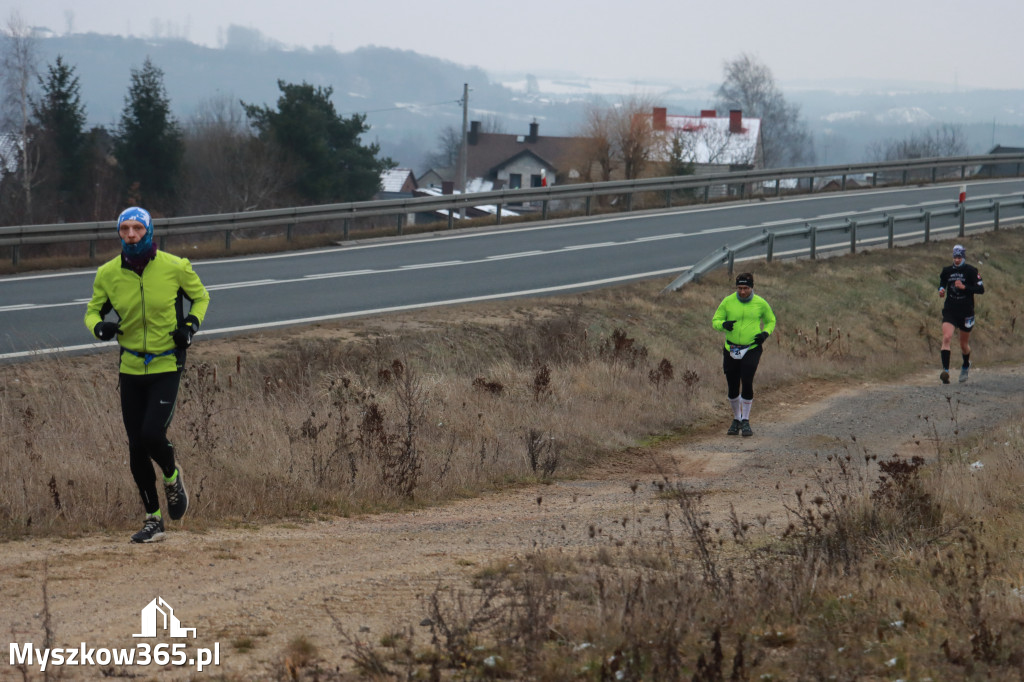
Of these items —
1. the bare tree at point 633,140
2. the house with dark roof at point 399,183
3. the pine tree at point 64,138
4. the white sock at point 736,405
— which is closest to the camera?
the white sock at point 736,405

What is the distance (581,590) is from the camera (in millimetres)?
5730

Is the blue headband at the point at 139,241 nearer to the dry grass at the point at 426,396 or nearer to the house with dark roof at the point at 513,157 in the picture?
the dry grass at the point at 426,396

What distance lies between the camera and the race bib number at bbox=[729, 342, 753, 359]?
1271cm

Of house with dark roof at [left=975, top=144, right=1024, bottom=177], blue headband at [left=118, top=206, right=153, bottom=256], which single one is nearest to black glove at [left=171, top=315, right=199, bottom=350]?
blue headband at [left=118, top=206, right=153, bottom=256]

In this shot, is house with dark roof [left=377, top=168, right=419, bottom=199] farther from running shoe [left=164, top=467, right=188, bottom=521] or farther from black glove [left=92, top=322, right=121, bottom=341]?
black glove [left=92, top=322, right=121, bottom=341]

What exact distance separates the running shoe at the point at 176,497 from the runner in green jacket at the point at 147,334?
13cm

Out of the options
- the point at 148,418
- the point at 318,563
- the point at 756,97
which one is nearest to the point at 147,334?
the point at 148,418

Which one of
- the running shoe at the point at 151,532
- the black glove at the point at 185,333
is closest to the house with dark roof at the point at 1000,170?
the black glove at the point at 185,333

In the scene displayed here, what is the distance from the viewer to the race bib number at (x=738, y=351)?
12711mm

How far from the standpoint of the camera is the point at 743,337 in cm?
1267

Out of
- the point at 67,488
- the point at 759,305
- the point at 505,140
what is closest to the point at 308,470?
the point at 67,488

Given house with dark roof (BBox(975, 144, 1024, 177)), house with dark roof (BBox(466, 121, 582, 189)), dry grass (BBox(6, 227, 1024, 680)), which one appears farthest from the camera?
house with dark roof (BBox(466, 121, 582, 189))

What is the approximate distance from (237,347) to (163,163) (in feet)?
123

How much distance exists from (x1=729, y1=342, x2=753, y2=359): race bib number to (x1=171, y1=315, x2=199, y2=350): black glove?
24.3ft
